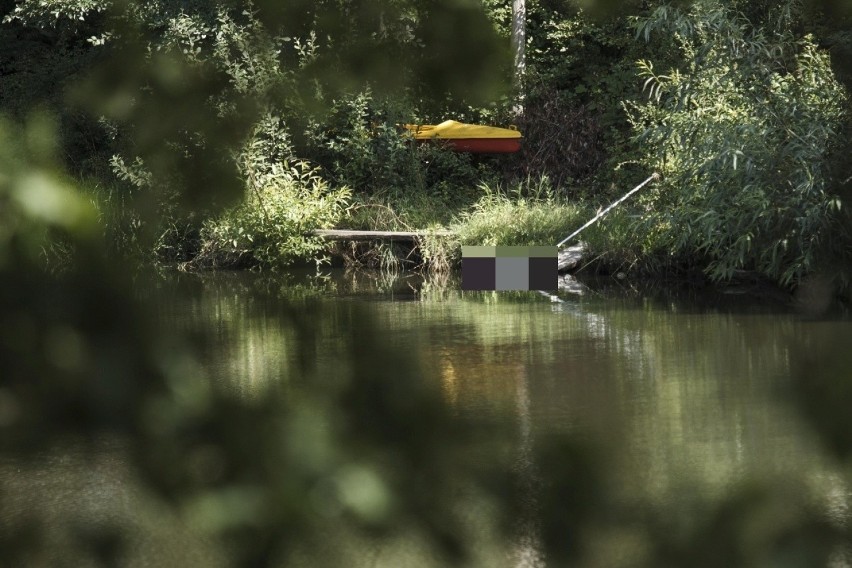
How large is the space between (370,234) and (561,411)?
294 inches

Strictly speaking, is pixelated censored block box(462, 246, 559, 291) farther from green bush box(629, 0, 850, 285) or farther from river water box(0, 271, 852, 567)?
green bush box(629, 0, 850, 285)

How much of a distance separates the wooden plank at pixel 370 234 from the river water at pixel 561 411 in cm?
38

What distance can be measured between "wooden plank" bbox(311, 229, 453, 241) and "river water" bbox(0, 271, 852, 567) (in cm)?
38

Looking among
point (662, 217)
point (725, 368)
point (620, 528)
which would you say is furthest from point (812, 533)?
point (662, 217)

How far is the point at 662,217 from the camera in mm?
7895

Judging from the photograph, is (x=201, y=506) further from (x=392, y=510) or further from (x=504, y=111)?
(x=504, y=111)

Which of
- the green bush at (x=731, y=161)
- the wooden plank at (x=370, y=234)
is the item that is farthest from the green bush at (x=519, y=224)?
the green bush at (x=731, y=161)

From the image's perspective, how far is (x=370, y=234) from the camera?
33.2ft

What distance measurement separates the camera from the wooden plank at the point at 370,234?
10023 mm

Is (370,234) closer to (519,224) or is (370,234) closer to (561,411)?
(519,224)

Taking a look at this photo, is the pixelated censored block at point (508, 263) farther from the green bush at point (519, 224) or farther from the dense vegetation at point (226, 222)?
the green bush at point (519, 224)

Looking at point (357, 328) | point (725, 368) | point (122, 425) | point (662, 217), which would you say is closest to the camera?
point (122, 425)

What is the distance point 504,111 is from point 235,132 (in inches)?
4.4

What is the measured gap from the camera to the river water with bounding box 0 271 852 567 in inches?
23.1
